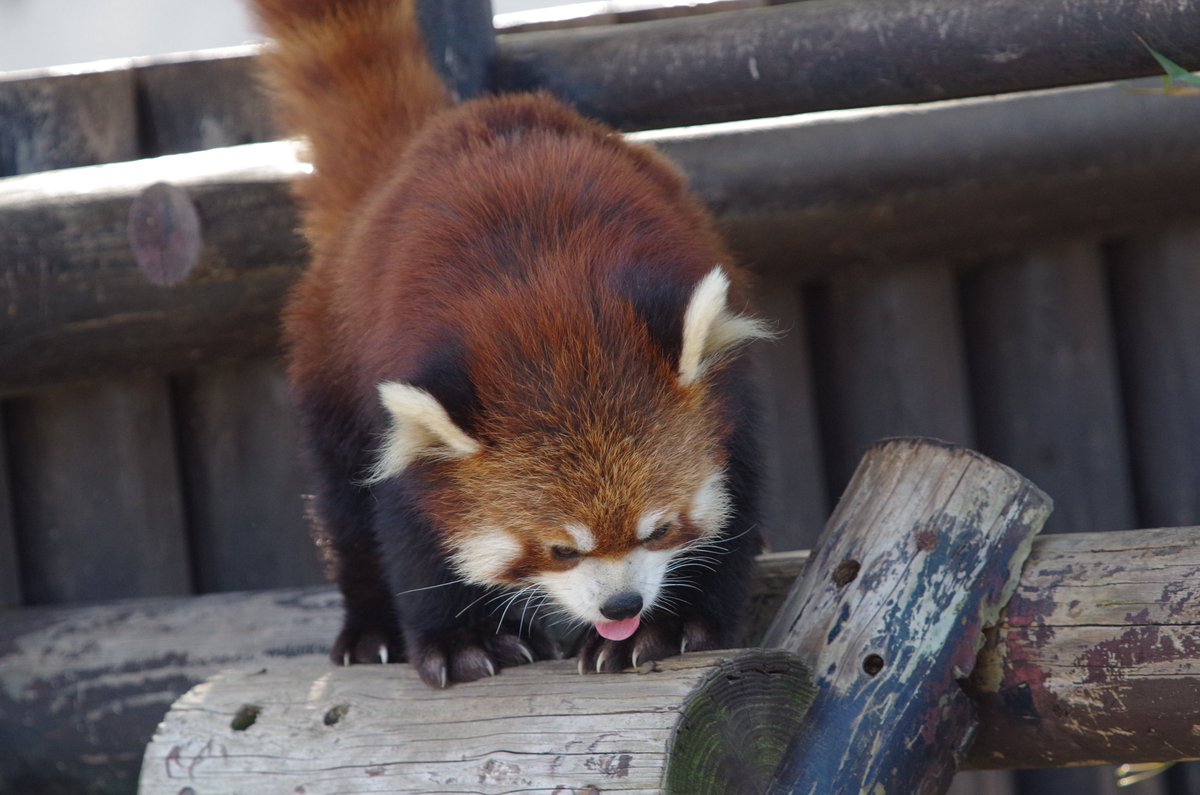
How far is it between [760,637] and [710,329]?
76 centimetres

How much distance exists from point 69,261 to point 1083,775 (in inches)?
129

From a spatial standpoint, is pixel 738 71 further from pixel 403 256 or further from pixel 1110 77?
pixel 403 256

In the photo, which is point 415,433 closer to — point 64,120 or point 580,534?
point 580,534

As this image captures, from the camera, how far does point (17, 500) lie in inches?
150

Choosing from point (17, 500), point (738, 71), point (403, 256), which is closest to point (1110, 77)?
point (738, 71)

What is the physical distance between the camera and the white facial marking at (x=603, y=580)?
2348 mm

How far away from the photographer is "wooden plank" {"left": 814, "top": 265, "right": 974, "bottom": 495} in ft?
13.1

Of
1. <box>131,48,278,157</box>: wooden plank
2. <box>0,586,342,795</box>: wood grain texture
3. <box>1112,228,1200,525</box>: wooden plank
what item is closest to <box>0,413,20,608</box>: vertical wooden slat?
<box>0,586,342,795</box>: wood grain texture

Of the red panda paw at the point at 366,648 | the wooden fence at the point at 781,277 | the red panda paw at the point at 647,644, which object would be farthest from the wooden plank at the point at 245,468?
the red panda paw at the point at 647,644

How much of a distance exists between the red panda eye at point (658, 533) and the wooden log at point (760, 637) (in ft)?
1.51

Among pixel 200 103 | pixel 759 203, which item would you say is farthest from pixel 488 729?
pixel 200 103

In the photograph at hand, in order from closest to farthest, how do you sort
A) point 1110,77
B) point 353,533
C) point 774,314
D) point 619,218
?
1. point 619,218
2. point 1110,77
3. point 353,533
4. point 774,314

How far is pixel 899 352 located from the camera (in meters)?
4.00

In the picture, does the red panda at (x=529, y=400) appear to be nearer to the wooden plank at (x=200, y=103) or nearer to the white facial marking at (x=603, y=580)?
the white facial marking at (x=603, y=580)
